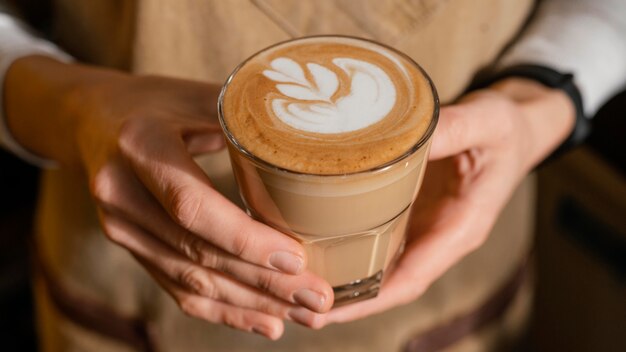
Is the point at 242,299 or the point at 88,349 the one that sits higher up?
the point at 242,299

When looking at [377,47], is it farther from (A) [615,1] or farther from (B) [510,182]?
(A) [615,1]

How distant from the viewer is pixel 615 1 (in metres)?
1.03

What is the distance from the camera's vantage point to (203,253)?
708mm

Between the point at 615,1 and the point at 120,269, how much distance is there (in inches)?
32.5

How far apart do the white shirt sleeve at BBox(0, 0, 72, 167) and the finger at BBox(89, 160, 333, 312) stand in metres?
0.29

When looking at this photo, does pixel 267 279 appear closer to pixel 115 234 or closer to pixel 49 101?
pixel 115 234

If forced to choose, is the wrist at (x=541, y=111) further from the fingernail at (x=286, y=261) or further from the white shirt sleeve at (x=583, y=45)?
the fingernail at (x=286, y=261)

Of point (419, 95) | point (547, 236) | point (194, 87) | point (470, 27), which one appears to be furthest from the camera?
point (547, 236)

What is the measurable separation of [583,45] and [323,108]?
0.54m

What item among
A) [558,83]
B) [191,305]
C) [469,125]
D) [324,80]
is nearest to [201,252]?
[191,305]

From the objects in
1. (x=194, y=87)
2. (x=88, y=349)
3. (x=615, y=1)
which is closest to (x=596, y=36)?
(x=615, y=1)

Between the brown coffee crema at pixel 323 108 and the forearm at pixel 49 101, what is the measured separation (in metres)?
0.23

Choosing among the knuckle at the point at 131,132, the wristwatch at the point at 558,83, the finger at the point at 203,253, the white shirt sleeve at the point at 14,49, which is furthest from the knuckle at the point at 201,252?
the wristwatch at the point at 558,83

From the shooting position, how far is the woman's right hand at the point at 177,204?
0.66 meters
